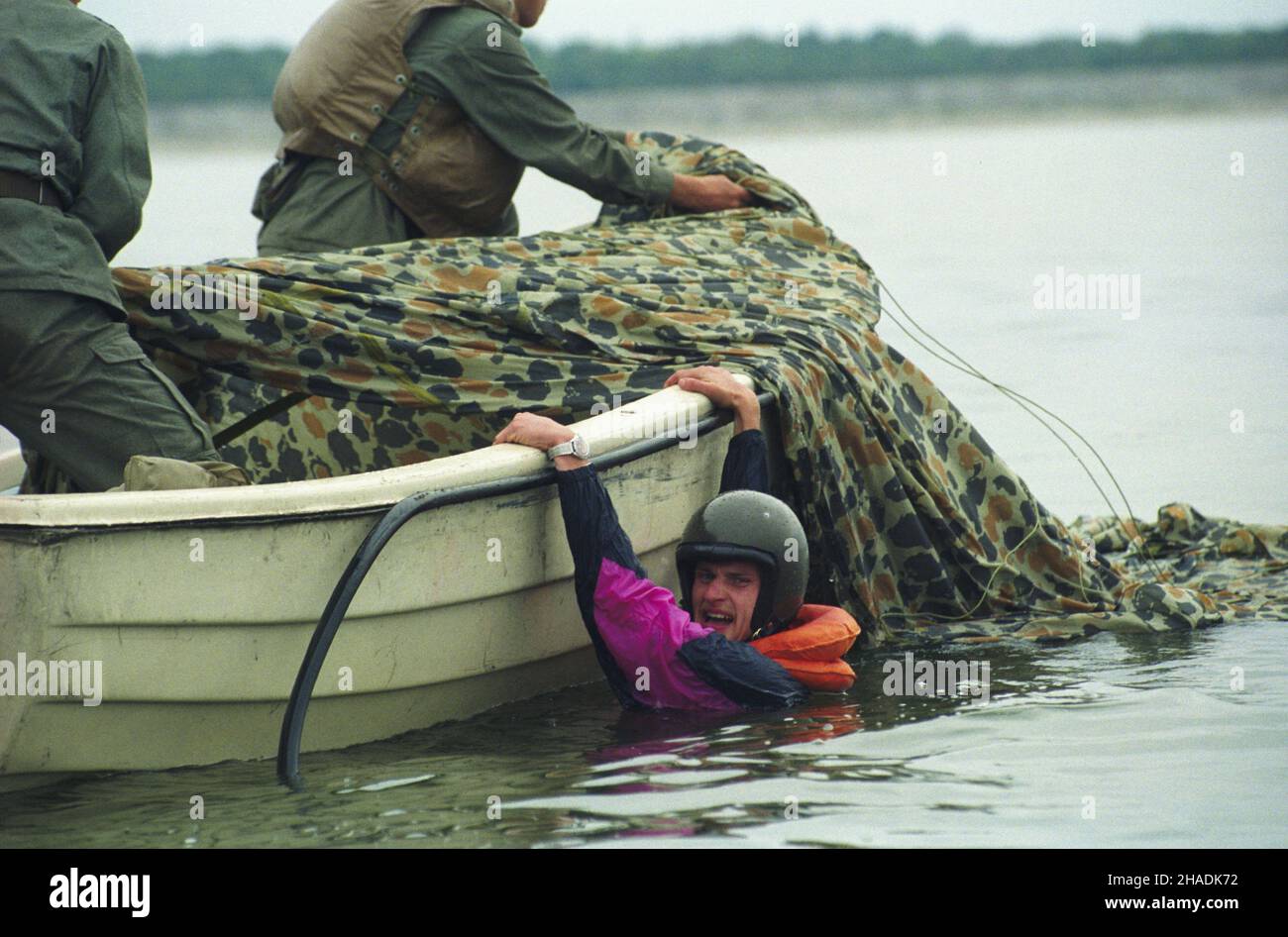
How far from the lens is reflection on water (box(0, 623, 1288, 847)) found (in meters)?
4.63

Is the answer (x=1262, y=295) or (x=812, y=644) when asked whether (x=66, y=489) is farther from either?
(x=1262, y=295)

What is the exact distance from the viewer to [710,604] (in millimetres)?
5637

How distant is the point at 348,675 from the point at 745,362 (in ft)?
6.05

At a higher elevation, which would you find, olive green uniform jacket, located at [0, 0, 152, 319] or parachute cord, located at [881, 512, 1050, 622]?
olive green uniform jacket, located at [0, 0, 152, 319]

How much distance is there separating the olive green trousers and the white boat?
2.26 ft

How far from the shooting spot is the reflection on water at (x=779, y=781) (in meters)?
4.63

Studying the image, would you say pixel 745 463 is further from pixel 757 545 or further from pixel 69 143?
pixel 69 143

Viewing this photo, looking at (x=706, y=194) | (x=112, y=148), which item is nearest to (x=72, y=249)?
(x=112, y=148)

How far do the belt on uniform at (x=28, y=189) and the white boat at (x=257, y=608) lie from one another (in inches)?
41.0
